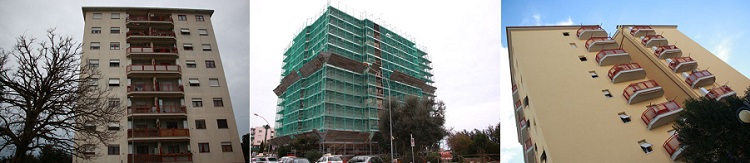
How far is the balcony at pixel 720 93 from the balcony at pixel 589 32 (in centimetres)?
174

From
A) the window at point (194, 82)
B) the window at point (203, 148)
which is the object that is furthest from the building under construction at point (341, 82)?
the window at point (194, 82)

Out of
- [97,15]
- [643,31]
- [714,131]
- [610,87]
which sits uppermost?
[97,15]

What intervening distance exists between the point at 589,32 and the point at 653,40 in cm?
88

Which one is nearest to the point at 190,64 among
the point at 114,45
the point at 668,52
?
the point at 114,45

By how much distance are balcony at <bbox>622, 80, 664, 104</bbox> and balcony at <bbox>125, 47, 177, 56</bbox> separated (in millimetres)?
8135

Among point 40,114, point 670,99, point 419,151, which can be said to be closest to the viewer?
point 670,99

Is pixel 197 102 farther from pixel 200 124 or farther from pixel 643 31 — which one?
pixel 643 31

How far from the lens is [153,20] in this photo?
9742 millimetres

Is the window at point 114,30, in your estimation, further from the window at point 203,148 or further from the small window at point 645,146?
the small window at point 645,146

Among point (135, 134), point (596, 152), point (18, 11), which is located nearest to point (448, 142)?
point (596, 152)

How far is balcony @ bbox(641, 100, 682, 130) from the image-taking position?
216 inches

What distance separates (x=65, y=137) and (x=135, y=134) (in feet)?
5.46

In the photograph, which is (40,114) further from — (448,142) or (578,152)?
(578,152)

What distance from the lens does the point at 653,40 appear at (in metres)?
6.25
